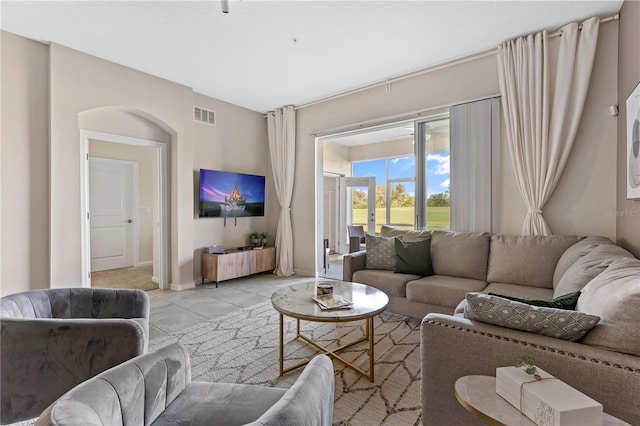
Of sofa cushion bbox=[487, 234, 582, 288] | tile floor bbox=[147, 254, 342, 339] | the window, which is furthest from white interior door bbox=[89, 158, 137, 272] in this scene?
sofa cushion bbox=[487, 234, 582, 288]

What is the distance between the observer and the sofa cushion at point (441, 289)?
2738 millimetres

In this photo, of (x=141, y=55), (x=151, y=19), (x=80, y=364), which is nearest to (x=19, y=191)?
(x=141, y=55)

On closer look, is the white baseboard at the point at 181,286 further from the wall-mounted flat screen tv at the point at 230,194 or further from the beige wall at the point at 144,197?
the beige wall at the point at 144,197

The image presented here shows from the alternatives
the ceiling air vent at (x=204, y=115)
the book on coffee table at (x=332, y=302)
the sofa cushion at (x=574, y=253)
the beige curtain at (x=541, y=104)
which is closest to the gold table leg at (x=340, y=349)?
the book on coffee table at (x=332, y=302)

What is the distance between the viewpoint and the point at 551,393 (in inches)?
38.4

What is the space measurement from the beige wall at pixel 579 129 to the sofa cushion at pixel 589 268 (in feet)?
3.44

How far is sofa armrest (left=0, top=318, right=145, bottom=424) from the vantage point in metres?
1.44

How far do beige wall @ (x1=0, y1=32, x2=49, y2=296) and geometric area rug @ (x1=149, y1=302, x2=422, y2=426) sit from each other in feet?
5.90

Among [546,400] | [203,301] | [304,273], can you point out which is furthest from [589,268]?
[304,273]

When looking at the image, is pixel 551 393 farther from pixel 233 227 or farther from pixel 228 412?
pixel 233 227

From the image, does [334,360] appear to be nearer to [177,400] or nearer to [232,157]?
[177,400]

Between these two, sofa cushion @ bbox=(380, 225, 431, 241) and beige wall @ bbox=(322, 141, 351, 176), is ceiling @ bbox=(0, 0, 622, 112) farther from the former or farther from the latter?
beige wall @ bbox=(322, 141, 351, 176)

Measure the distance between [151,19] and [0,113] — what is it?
5.94 ft

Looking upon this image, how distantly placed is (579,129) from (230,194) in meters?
4.59
